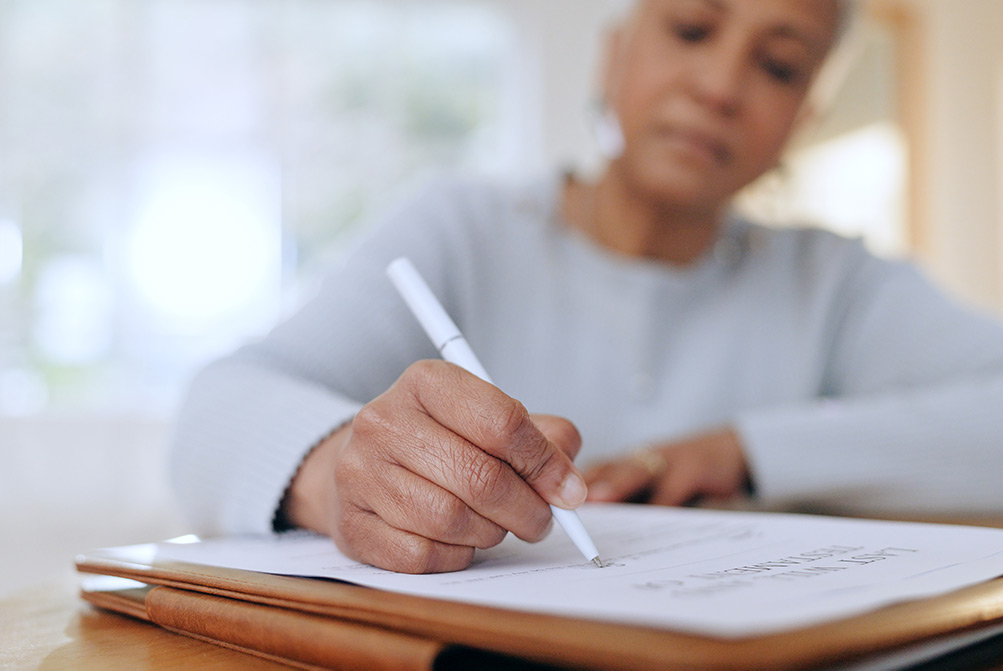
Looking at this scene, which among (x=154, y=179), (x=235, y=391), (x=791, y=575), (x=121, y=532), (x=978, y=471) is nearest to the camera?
(x=791, y=575)

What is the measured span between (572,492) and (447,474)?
5 centimetres

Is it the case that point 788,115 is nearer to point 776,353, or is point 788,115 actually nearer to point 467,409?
point 776,353

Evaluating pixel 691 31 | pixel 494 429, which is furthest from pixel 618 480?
pixel 691 31

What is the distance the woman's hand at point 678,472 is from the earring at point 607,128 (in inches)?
16.1

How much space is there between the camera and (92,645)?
0.32m

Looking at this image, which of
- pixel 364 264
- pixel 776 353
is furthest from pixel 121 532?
pixel 776 353

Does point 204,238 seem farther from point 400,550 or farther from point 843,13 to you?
point 400,550

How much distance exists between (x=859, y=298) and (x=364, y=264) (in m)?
0.65

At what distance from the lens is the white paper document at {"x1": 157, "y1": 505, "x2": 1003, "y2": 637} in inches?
8.8

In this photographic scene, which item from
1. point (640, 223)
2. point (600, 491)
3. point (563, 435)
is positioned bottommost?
point (600, 491)

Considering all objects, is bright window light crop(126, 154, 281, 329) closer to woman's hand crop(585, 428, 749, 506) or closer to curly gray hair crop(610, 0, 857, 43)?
curly gray hair crop(610, 0, 857, 43)

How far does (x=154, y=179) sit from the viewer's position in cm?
217

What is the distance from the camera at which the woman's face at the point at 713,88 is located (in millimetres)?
864

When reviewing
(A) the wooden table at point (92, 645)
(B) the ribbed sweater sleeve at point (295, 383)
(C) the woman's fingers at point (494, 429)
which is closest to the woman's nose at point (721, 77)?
(B) the ribbed sweater sleeve at point (295, 383)
